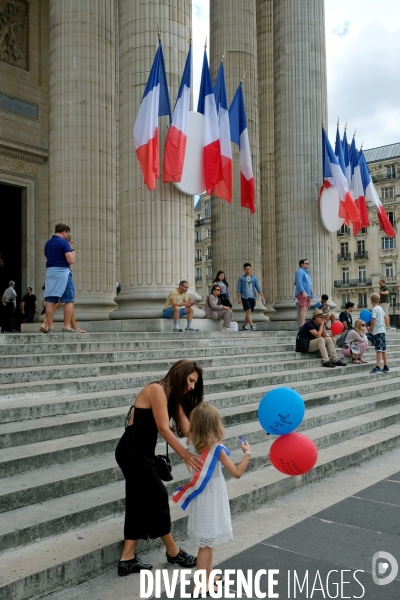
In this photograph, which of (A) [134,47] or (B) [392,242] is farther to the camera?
(B) [392,242]

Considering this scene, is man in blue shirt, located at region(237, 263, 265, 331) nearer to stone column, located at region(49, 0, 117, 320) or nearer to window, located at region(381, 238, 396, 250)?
stone column, located at region(49, 0, 117, 320)

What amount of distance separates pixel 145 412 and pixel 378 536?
6.96ft

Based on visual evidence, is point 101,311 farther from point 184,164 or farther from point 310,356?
point 310,356

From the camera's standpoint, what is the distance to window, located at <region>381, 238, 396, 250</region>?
2491 inches

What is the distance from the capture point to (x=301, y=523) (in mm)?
5082

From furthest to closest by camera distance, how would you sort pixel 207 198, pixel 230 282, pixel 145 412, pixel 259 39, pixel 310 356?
pixel 207 198
pixel 259 39
pixel 230 282
pixel 310 356
pixel 145 412

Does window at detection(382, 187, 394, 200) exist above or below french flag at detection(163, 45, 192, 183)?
above

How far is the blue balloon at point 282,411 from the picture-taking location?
425 centimetres

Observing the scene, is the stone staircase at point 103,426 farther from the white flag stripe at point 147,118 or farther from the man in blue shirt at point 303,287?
the white flag stripe at point 147,118

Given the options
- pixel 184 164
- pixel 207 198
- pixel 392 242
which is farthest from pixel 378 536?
pixel 207 198

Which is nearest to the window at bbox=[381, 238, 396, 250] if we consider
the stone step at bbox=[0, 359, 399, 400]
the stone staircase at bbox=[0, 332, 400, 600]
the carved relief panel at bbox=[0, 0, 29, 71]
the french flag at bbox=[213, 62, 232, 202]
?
the carved relief panel at bbox=[0, 0, 29, 71]

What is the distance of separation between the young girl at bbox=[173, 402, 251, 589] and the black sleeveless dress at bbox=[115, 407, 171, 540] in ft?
0.81

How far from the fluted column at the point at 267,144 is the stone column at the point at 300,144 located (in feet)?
10.8

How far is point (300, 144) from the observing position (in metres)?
17.5
